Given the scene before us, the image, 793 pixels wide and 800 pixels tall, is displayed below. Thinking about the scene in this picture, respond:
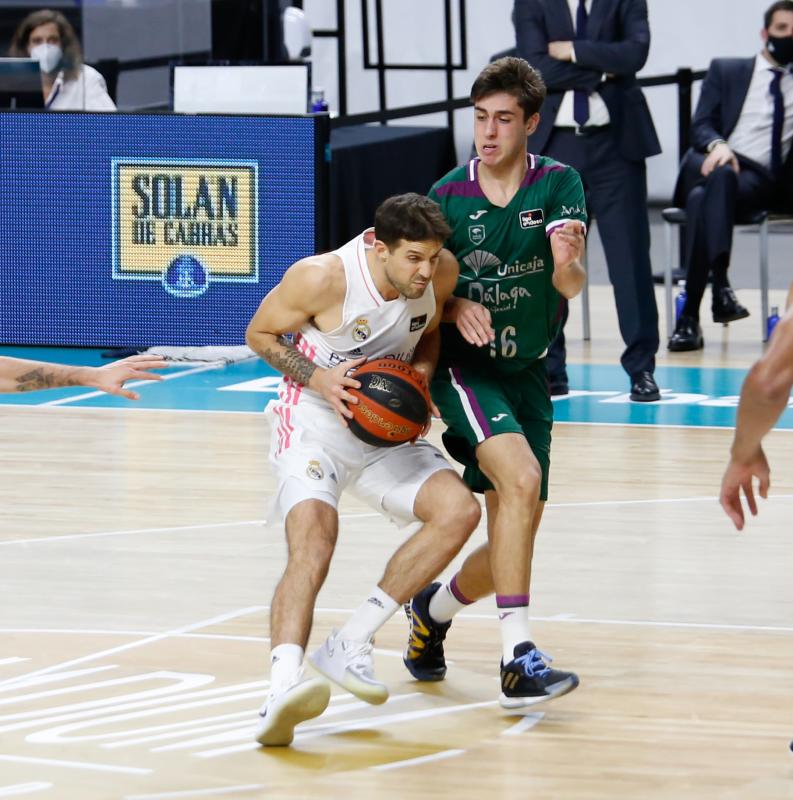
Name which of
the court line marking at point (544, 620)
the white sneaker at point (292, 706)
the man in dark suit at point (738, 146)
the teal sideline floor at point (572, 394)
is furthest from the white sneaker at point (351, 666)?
the man in dark suit at point (738, 146)

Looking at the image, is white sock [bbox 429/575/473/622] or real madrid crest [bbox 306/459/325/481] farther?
white sock [bbox 429/575/473/622]

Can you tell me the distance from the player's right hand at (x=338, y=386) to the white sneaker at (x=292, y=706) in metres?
0.72

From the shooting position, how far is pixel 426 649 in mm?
5184

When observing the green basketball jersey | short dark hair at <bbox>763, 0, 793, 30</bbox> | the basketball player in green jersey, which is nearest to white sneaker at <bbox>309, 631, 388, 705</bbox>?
the basketball player in green jersey

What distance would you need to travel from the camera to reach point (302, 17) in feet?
50.9

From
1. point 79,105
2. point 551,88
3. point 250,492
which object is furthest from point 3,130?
point 250,492

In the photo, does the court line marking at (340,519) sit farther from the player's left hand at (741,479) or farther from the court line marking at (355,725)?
the player's left hand at (741,479)

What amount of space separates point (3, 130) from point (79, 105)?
485 mm

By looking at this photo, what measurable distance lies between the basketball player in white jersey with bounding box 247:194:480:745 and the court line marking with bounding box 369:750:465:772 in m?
Answer: 0.28

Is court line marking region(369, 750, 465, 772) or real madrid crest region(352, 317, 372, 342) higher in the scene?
real madrid crest region(352, 317, 372, 342)

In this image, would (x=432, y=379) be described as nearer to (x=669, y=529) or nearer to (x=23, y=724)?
(x=23, y=724)

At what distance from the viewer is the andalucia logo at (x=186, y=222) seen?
1105cm

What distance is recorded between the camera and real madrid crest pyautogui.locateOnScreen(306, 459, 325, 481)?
4863mm

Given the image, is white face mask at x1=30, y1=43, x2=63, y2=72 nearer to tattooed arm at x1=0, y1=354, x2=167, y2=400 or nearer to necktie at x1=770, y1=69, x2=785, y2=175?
necktie at x1=770, y1=69, x2=785, y2=175
